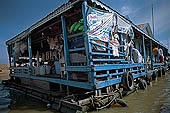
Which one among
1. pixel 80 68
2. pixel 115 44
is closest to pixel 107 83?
pixel 80 68

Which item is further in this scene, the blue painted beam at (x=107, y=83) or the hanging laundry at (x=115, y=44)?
the hanging laundry at (x=115, y=44)

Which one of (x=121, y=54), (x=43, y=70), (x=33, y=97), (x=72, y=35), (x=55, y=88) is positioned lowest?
(x=33, y=97)

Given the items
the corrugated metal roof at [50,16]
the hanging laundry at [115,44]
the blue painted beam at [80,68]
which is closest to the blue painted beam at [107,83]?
the blue painted beam at [80,68]

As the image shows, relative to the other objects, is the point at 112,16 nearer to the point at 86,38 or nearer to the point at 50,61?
the point at 86,38

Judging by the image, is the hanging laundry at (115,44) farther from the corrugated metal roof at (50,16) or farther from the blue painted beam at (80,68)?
the corrugated metal roof at (50,16)

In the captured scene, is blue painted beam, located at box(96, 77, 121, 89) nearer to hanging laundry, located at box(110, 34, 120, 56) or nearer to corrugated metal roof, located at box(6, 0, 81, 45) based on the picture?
hanging laundry, located at box(110, 34, 120, 56)

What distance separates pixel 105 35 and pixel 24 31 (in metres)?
6.29

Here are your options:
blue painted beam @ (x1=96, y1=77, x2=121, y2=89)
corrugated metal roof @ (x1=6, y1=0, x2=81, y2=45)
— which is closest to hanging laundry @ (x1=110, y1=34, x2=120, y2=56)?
blue painted beam @ (x1=96, y1=77, x2=121, y2=89)

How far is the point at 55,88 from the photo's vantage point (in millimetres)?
6703

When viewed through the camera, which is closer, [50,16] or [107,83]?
[107,83]

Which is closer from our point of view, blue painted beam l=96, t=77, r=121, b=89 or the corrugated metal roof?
blue painted beam l=96, t=77, r=121, b=89

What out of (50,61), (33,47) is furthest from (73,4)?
(33,47)

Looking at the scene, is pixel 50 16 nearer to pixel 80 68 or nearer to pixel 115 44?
pixel 80 68

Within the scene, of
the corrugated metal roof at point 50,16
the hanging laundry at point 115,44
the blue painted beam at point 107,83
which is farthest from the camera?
the hanging laundry at point 115,44
